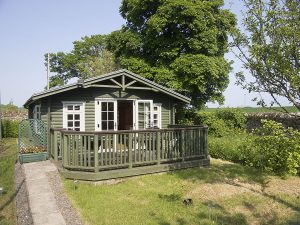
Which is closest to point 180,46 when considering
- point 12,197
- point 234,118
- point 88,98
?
point 234,118

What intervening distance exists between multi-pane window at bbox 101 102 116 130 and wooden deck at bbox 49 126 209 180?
8.11 feet

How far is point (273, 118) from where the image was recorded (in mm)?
20156

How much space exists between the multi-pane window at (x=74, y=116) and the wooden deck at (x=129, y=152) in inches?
44.7

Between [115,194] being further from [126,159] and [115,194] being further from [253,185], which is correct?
[253,185]

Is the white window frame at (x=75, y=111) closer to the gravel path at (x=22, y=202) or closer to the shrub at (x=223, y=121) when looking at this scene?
the gravel path at (x=22, y=202)

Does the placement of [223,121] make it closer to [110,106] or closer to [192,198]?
[110,106]

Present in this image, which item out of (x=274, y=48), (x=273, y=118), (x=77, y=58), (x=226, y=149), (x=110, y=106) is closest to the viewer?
(x=274, y=48)

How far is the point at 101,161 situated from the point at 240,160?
23.0 feet

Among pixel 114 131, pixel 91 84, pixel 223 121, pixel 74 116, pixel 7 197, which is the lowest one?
pixel 7 197

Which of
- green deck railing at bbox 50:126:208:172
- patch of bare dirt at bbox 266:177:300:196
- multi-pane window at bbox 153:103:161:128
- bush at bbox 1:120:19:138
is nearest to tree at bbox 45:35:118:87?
bush at bbox 1:120:19:138

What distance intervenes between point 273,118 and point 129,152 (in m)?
13.7

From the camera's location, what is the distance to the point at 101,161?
31.1ft

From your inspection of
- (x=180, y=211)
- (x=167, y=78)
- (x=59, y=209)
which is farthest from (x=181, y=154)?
(x=167, y=78)

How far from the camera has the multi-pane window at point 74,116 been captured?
42.8 ft
